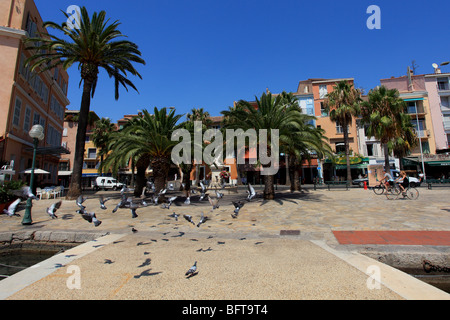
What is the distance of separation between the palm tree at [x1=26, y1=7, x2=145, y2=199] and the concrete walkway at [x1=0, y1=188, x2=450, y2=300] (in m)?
9.87

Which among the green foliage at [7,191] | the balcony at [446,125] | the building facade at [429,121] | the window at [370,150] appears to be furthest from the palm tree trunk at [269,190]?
the balcony at [446,125]

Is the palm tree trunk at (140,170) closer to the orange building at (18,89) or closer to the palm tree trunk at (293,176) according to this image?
the orange building at (18,89)

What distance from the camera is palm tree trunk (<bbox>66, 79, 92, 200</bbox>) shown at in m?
16.3

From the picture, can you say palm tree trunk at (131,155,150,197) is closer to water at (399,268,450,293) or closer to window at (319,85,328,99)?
water at (399,268,450,293)

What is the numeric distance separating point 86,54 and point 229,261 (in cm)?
1894

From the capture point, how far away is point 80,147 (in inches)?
667

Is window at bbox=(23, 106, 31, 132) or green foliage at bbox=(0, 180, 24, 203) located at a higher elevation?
window at bbox=(23, 106, 31, 132)

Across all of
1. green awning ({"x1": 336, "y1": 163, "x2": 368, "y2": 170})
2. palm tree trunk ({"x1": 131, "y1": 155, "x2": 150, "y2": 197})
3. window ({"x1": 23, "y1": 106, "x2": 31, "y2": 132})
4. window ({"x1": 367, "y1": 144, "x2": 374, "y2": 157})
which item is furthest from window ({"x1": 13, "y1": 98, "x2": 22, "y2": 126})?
window ({"x1": 367, "y1": 144, "x2": 374, "y2": 157})

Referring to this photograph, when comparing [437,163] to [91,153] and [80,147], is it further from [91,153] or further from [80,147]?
[91,153]

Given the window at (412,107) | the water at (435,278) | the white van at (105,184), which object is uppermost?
the window at (412,107)

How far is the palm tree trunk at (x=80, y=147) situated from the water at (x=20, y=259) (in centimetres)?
1027

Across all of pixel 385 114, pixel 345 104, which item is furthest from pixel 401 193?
pixel 345 104

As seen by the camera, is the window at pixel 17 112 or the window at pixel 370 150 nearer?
the window at pixel 17 112

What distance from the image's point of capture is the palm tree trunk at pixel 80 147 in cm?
1631
